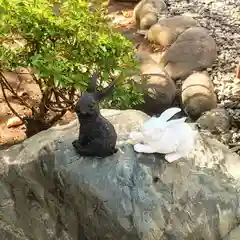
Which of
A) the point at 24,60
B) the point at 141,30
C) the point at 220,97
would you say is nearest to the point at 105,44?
the point at 24,60

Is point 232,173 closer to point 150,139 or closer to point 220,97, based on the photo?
A: point 150,139

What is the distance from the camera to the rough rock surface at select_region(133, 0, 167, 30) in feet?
19.4

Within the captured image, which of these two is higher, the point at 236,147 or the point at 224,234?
the point at 224,234

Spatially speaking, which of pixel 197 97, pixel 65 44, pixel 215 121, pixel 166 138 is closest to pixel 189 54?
pixel 197 97

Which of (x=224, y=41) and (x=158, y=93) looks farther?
(x=224, y=41)

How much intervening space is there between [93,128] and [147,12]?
3.70 meters

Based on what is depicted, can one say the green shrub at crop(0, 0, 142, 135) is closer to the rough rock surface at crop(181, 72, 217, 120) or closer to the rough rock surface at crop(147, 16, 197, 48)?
the rough rock surface at crop(181, 72, 217, 120)

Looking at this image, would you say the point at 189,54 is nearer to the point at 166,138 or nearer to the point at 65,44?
the point at 65,44

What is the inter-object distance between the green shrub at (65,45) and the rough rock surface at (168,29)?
2016mm

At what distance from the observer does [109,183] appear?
2510 mm

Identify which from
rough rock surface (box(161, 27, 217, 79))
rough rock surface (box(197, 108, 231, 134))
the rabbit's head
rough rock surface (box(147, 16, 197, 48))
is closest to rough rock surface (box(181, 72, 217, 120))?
rough rock surface (box(197, 108, 231, 134))

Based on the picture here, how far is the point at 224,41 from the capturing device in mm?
5406

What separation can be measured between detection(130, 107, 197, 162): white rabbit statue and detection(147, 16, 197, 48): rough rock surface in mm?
2926

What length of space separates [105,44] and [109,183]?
1.02 metres
